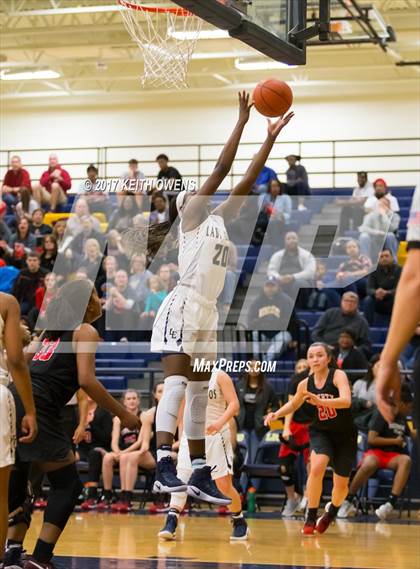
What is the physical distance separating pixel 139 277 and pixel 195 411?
8428 millimetres

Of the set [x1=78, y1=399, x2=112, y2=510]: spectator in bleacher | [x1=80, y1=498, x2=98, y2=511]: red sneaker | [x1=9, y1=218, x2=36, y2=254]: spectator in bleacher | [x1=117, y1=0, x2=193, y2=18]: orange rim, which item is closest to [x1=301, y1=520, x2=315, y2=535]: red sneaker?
[x1=80, y1=498, x2=98, y2=511]: red sneaker

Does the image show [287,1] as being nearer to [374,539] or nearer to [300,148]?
[374,539]

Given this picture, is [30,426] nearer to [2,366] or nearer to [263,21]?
[2,366]

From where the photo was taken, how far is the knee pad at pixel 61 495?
23.2 ft

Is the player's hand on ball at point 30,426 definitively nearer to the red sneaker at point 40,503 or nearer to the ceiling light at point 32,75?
the red sneaker at point 40,503

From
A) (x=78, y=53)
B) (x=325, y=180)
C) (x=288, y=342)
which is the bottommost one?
(x=288, y=342)

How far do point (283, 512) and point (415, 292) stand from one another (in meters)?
9.49

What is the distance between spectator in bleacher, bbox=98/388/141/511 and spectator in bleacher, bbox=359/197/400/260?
182 inches

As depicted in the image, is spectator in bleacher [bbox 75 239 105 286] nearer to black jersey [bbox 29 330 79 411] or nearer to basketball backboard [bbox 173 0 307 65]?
basketball backboard [bbox 173 0 307 65]

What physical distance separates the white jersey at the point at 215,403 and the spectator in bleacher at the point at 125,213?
6588 mm

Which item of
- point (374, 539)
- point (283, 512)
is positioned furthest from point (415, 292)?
point (283, 512)

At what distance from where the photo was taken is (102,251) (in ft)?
52.6

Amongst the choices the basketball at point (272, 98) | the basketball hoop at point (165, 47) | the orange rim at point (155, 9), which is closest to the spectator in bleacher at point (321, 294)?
the basketball hoop at point (165, 47)

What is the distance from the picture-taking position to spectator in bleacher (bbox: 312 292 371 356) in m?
14.3
